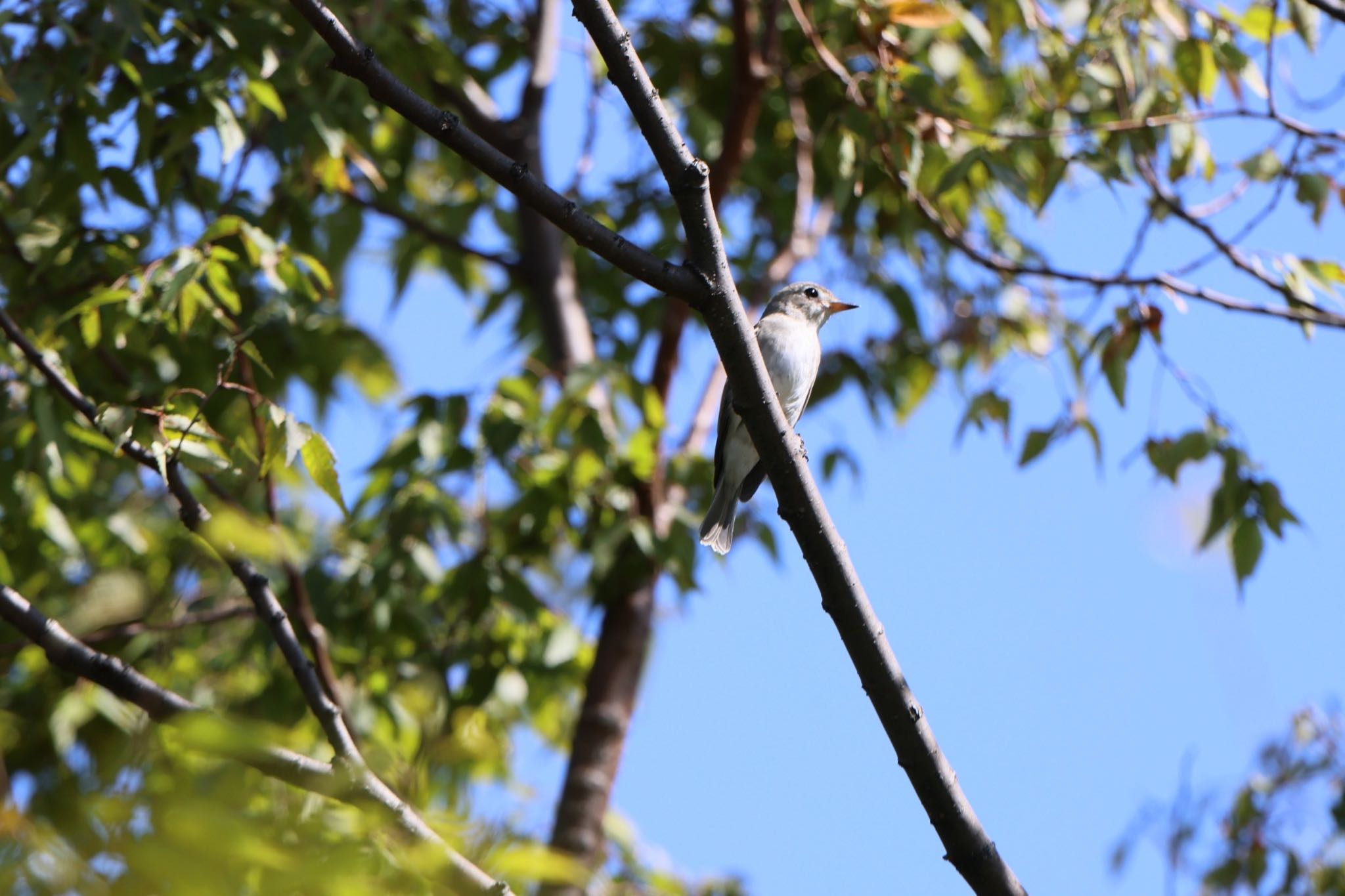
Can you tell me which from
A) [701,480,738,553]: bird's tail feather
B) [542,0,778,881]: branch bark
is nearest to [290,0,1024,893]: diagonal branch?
[542,0,778,881]: branch bark

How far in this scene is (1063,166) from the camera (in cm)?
415

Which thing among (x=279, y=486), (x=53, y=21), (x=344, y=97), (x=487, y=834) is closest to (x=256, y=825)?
(x=487, y=834)

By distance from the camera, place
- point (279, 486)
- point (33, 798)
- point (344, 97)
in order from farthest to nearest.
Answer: point (279, 486), point (33, 798), point (344, 97)

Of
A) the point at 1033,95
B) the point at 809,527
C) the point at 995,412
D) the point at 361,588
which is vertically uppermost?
the point at 1033,95

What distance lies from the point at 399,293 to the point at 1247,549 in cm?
363

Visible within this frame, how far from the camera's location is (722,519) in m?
5.22

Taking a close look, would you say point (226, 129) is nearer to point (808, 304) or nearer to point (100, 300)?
point (100, 300)

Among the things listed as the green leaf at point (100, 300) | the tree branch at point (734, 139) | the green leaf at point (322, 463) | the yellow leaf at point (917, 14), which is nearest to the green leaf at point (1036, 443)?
the yellow leaf at point (917, 14)

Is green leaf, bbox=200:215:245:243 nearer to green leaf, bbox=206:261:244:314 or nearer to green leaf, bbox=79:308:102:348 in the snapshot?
green leaf, bbox=206:261:244:314

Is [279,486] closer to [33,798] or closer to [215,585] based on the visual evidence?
[215,585]

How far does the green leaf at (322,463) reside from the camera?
2.77 meters

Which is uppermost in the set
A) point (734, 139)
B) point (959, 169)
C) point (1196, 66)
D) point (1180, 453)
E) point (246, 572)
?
point (734, 139)

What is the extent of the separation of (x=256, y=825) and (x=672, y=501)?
4.14m

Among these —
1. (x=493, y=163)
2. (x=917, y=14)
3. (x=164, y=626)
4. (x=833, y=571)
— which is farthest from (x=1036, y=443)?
(x=164, y=626)
